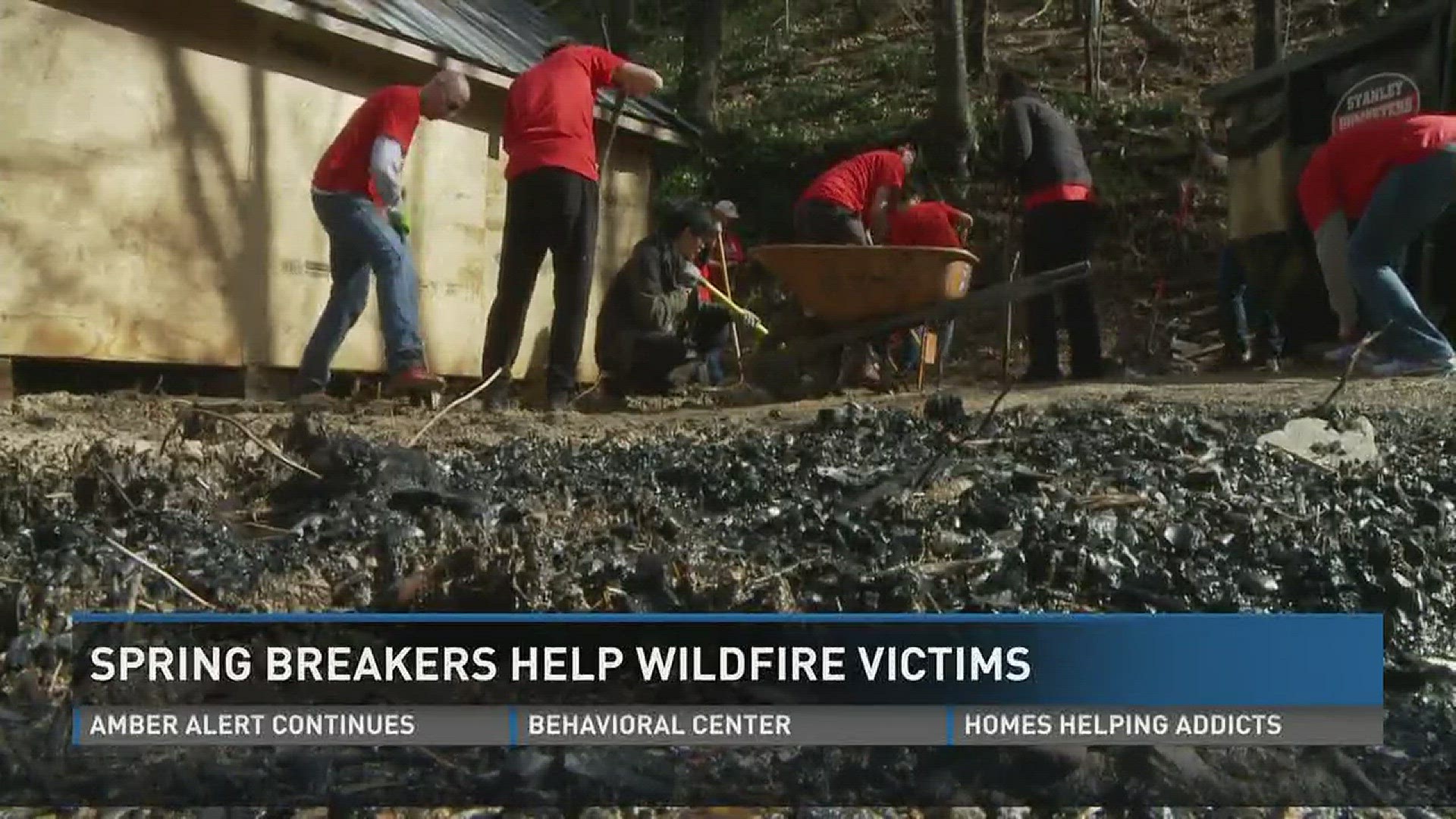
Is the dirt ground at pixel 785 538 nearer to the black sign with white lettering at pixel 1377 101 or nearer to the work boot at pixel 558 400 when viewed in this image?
the work boot at pixel 558 400

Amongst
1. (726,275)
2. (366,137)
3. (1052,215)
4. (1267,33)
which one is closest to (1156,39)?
(1267,33)

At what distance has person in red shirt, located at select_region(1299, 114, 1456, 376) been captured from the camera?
16.6 ft

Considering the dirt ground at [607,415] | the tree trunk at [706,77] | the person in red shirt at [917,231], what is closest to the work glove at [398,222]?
the dirt ground at [607,415]

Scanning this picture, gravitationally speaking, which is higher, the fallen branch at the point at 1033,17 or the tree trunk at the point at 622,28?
the fallen branch at the point at 1033,17

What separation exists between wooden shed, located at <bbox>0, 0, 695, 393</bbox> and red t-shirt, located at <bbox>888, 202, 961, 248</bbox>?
225 cm

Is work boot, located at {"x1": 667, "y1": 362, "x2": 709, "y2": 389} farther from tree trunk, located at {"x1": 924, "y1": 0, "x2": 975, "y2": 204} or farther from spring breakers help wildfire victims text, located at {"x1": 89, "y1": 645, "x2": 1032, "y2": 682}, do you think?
tree trunk, located at {"x1": 924, "y1": 0, "x2": 975, "y2": 204}

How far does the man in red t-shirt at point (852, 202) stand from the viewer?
6805 millimetres

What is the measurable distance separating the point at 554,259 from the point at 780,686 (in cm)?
399

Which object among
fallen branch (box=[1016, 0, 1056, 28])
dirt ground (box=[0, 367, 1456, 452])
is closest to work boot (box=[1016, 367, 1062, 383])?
dirt ground (box=[0, 367, 1456, 452])

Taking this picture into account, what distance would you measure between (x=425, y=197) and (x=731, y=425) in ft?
12.3

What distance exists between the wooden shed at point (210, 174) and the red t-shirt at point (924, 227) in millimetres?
2249

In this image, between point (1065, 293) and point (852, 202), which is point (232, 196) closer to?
point (852, 202)

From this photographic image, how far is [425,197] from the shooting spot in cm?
748

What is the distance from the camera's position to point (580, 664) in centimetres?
166
